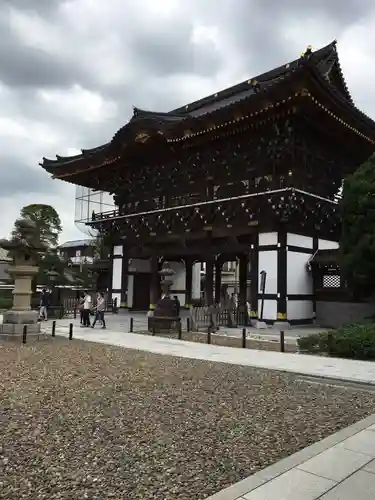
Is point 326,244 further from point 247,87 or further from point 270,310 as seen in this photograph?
point 247,87

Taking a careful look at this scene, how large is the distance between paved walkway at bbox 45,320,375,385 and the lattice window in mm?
9459

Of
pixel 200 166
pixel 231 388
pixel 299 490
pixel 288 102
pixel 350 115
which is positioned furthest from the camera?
pixel 200 166

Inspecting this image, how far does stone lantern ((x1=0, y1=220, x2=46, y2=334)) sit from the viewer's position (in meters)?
14.1

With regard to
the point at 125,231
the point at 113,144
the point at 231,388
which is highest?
the point at 113,144

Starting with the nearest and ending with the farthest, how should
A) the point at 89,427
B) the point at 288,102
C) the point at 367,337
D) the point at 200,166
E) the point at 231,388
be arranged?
the point at 89,427 → the point at 231,388 → the point at 367,337 → the point at 288,102 → the point at 200,166

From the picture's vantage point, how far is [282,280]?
60.8 ft

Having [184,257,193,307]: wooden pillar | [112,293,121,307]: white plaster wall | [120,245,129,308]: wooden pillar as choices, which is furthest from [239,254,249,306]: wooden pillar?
[112,293,121,307]: white plaster wall

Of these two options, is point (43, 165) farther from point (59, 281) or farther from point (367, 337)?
point (367, 337)

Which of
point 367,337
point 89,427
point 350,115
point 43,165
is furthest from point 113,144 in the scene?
point 89,427

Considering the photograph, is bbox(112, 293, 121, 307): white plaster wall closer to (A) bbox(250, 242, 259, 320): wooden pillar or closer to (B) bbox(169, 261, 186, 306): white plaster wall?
(B) bbox(169, 261, 186, 306): white plaster wall

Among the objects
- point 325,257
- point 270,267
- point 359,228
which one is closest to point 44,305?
point 270,267

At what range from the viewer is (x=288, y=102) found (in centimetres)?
1681

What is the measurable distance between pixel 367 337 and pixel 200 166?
13.7 m

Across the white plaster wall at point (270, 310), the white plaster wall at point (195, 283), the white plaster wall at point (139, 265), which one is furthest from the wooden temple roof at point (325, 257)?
the white plaster wall at point (139, 265)
